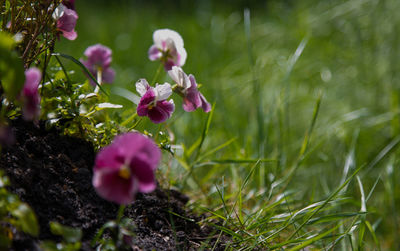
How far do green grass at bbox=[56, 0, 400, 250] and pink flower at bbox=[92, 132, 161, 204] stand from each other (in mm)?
332

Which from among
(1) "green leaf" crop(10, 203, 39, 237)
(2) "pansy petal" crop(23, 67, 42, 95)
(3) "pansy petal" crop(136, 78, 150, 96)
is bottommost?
(1) "green leaf" crop(10, 203, 39, 237)

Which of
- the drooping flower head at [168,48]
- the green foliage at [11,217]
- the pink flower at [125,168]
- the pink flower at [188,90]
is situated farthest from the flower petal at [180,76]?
the green foliage at [11,217]

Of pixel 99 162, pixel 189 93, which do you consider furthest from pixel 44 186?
pixel 189 93

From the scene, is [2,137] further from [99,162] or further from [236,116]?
[236,116]

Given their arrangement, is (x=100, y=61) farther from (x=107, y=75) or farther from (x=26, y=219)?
(x=26, y=219)

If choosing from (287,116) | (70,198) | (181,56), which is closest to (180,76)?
(181,56)

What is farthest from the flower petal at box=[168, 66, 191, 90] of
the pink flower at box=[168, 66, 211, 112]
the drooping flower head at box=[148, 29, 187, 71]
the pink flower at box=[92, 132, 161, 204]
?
the pink flower at box=[92, 132, 161, 204]

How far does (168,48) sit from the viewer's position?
108cm

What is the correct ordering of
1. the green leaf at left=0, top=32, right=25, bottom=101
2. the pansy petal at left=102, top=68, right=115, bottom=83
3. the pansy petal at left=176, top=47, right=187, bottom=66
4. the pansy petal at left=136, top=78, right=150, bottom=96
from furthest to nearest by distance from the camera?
the pansy petal at left=102, top=68, right=115, bottom=83
the pansy petal at left=176, top=47, right=187, bottom=66
the pansy petal at left=136, top=78, right=150, bottom=96
the green leaf at left=0, top=32, right=25, bottom=101

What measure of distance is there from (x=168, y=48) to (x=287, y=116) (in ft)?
2.12

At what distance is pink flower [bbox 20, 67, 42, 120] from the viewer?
24.6 inches

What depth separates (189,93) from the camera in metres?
0.93

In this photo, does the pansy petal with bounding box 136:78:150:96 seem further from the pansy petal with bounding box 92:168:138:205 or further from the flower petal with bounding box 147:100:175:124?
the pansy petal with bounding box 92:168:138:205

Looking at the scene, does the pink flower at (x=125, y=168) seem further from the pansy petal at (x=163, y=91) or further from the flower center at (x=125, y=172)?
the pansy petal at (x=163, y=91)
